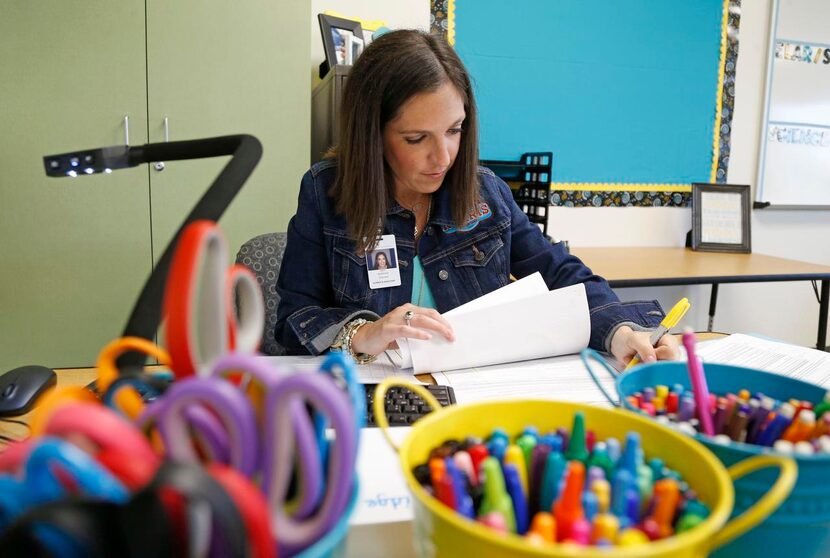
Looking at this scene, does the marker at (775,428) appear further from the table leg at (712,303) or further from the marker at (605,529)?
the table leg at (712,303)

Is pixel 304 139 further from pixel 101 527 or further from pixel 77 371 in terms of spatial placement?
pixel 101 527

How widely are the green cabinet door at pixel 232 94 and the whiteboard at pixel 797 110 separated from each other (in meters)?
2.42

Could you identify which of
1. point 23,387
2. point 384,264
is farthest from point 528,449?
point 384,264

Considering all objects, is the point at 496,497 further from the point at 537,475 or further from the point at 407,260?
the point at 407,260

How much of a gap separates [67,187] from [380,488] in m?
1.70

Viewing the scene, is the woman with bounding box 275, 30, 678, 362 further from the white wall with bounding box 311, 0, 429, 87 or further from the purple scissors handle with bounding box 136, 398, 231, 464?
the white wall with bounding box 311, 0, 429, 87

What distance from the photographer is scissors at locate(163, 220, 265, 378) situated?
288mm

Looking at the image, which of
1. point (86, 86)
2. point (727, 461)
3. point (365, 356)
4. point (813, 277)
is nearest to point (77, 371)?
point (365, 356)

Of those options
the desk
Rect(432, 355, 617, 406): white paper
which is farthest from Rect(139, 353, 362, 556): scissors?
the desk

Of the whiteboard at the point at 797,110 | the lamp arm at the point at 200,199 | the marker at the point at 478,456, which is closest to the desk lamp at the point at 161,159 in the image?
the lamp arm at the point at 200,199

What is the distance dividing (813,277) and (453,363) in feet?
6.80

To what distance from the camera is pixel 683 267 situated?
233 centimetres

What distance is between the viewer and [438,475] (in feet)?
1.15

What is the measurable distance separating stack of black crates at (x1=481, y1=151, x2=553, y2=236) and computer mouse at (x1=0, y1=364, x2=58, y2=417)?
1.82 metres
